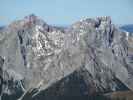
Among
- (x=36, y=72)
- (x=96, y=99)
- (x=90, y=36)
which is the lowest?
(x=96, y=99)

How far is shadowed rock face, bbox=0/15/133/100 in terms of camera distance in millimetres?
32188

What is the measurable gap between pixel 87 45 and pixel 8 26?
728 centimetres

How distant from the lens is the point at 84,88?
3259 centimetres

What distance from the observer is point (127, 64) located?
113 feet

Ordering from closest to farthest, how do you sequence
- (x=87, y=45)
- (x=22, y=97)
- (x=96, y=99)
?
(x=22, y=97), (x=96, y=99), (x=87, y=45)

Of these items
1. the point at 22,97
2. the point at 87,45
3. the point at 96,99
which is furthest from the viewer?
the point at 87,45

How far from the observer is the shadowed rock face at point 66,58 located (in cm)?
3219

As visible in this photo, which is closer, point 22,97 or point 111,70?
point 22,97

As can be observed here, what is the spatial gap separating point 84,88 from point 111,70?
3.27 metres

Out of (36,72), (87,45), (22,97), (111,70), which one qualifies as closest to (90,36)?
(87,45)

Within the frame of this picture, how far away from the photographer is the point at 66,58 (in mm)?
33438

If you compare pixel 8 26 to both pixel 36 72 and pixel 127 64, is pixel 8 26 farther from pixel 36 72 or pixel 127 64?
pixel 127 64

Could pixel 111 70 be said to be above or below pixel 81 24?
below

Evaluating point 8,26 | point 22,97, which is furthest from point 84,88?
point 8,26
